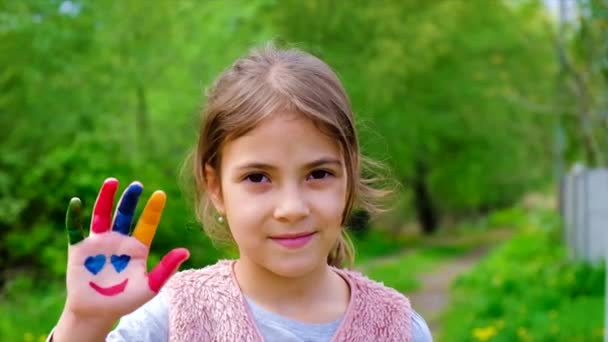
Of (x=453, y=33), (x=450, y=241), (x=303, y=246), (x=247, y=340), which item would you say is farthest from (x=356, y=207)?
(x=450, y=241)

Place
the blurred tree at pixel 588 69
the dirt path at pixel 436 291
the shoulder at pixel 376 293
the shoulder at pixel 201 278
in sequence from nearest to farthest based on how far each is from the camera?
the shoulder at pixel 201 278
the shoulder at pixel 376 293
the dirt path at pixel 436 291
the blurred tree at pixel 588 69

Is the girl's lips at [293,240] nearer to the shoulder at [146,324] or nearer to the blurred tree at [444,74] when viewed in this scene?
the shoulder at [146,324]

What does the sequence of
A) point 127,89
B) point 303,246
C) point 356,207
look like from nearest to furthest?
point 303,246 < point 356,207 < point 127,89

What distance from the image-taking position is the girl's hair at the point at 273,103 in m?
1.75

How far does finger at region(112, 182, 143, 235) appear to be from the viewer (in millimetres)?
1752

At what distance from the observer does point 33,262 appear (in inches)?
268

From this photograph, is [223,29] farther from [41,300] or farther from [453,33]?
[453,33]

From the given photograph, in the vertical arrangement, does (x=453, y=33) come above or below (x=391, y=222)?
above

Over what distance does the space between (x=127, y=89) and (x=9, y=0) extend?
1.43m

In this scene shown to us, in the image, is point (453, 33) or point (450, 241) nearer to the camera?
point (453, 33)

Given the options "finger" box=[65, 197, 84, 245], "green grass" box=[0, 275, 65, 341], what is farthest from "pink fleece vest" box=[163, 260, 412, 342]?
"green grass" box=[0, 275, 65, 341]

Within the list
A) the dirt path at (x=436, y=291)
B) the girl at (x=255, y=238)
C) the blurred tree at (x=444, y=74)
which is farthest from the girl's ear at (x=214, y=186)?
the blurred tree at (x=444, y=74)

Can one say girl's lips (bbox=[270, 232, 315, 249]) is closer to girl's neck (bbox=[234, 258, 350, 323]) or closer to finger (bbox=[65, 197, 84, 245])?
girl's neck (bbox=[234, 258, 350, 323])

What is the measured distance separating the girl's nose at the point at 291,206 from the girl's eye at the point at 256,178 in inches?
2.0
